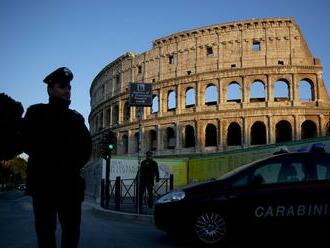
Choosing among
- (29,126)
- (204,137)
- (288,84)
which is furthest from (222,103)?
(29,126)

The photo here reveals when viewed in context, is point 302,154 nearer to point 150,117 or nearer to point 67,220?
point 67,220

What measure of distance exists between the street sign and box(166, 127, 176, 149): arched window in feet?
106

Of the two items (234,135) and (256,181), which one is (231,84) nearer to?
(234,135)

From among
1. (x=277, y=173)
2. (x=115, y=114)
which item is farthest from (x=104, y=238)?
(x=115, y=114)

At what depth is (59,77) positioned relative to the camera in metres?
3.46

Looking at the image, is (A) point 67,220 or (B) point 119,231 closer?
(A) point 67,220

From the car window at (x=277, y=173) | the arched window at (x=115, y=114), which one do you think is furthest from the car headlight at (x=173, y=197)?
the arched window at (x=115, y=114)

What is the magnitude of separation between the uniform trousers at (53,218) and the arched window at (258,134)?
3938 centimetres

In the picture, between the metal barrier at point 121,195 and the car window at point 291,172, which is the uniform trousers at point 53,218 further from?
the metal barrier at point 121,195

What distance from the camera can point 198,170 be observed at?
1022 inches

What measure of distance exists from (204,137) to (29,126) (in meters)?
38.8

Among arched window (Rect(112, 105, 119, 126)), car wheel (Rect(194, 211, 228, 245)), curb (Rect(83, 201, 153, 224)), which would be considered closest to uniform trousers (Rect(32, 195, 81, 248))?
car wheel (Rect(194, 211, 228, 245))

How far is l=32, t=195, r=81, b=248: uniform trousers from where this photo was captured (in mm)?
3172

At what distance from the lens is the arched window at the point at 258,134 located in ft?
137
